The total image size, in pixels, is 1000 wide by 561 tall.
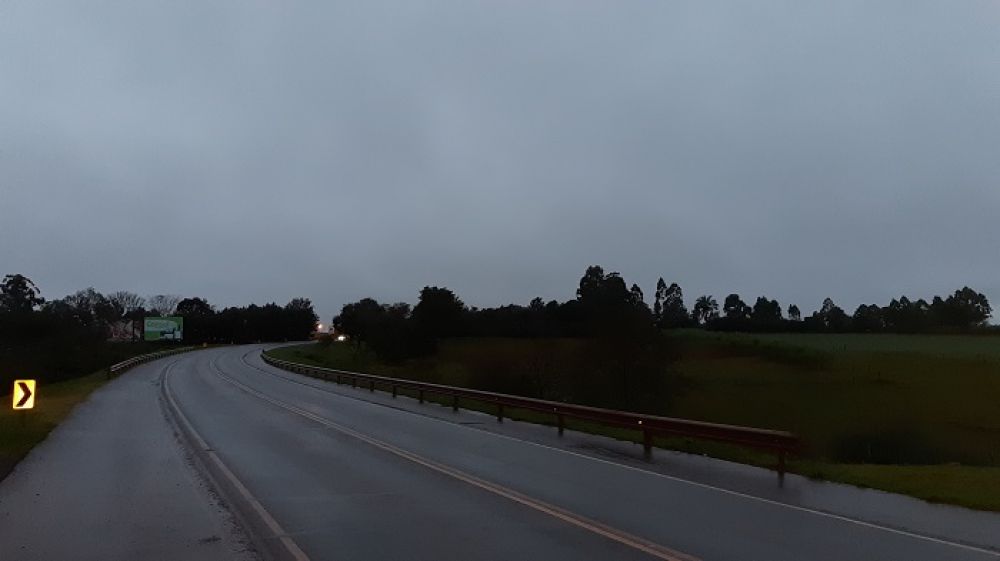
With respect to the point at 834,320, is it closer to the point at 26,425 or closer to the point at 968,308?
A: the point at 968,308

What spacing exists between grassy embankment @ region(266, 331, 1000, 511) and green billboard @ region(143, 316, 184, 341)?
8340 cm

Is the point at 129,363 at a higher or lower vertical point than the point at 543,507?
higher

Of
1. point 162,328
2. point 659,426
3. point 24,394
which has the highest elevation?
point 162,328

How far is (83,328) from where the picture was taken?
277 feet

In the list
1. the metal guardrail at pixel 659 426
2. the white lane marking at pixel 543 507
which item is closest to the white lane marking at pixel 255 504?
the white lane marking at pixel 543 507

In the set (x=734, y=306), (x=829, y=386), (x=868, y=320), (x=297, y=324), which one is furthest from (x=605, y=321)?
(x=297, y=324)

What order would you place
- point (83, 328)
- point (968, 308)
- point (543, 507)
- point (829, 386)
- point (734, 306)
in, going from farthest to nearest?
point (734, 306), point (83, 328), point (968, 308), point (829, 386), point (543, 507)

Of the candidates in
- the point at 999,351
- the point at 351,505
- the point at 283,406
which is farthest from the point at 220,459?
the point at 999,351

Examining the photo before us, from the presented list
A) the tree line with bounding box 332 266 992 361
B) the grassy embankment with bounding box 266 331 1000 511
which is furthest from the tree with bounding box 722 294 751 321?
the grassy embankment with bounding box 266 331 1000 511

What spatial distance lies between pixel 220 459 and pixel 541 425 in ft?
36.0

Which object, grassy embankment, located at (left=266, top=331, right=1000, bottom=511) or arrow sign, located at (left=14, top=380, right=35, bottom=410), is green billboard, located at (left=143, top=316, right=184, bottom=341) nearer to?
grassy embankment, located at (left=266, top=331, right=1000, bottom=511)

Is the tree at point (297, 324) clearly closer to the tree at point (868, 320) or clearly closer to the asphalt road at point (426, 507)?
the tree at point (868, 320)

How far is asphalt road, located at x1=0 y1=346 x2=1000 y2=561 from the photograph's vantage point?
9383mm

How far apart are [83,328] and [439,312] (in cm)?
3531
